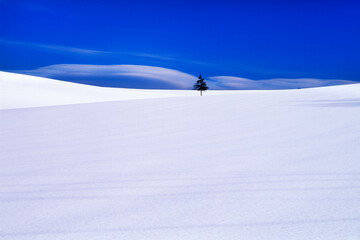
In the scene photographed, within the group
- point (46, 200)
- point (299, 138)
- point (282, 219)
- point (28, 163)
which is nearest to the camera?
point (282, 219)

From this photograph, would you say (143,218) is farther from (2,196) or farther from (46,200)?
(2,196)

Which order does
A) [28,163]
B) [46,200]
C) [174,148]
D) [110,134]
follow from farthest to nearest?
1. [110,134]
2. [174,148]
3. [28,163]
4. [46,200]

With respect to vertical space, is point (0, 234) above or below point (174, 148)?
below

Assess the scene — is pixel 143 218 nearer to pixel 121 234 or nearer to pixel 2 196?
pixel 121 234

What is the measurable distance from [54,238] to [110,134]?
10.9 ft

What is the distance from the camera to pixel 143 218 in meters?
1.63

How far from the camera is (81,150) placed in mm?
3539

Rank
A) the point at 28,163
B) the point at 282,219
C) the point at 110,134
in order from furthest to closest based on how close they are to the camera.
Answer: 1. the point at 110,134
2. the point at 28,163
3. the point at 282,219

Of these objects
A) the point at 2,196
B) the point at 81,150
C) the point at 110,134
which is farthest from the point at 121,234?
the point at 110,134

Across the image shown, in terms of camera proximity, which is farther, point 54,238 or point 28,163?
point 28,163

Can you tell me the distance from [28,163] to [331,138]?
3.72 meters

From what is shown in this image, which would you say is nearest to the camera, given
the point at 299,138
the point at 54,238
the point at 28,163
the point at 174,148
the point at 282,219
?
the point at 54,238

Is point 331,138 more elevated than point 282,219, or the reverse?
point 331,138

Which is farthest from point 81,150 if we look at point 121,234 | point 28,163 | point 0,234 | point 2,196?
point 121,234
